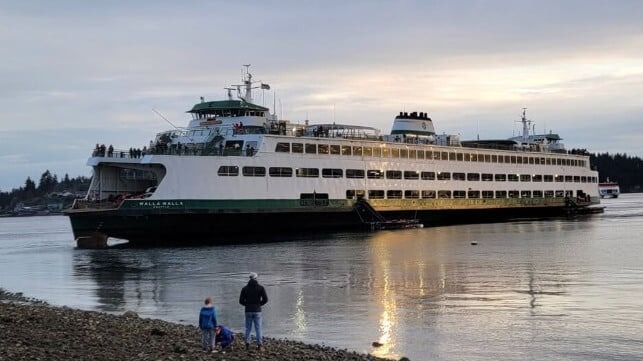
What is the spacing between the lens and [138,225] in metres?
48.9

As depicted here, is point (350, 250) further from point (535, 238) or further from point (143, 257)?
point (535, 238)

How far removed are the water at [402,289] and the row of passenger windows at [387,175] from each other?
7493mm

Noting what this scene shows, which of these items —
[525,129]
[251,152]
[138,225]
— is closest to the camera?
[138,225]

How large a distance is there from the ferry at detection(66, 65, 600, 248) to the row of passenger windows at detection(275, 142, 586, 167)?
0.37ft

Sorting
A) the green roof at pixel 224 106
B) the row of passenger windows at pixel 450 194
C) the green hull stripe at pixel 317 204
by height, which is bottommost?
the green hull stripe at pixel 317 204

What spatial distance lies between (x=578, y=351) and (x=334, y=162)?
1816 inches

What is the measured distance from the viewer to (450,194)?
74438 mm

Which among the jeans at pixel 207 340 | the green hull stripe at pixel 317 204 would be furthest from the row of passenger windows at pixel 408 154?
the jeans at pixel 207 340

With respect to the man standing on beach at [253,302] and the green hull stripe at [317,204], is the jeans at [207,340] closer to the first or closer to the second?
the man standing on beach at [253,302]

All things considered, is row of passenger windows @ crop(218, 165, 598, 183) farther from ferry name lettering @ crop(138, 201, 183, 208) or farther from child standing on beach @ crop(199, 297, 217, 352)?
child standing on beach @ crop(199, 297, 217, 352)

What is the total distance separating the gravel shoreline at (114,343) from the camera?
14.3 m

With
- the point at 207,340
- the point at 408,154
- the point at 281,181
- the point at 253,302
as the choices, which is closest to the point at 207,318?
the point at 207,340

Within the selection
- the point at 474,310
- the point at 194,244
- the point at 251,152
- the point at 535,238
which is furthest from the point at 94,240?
the point at 474,310

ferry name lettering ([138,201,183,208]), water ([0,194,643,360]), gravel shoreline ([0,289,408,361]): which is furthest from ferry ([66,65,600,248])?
gravel shoreline ([0,289,408,361])
